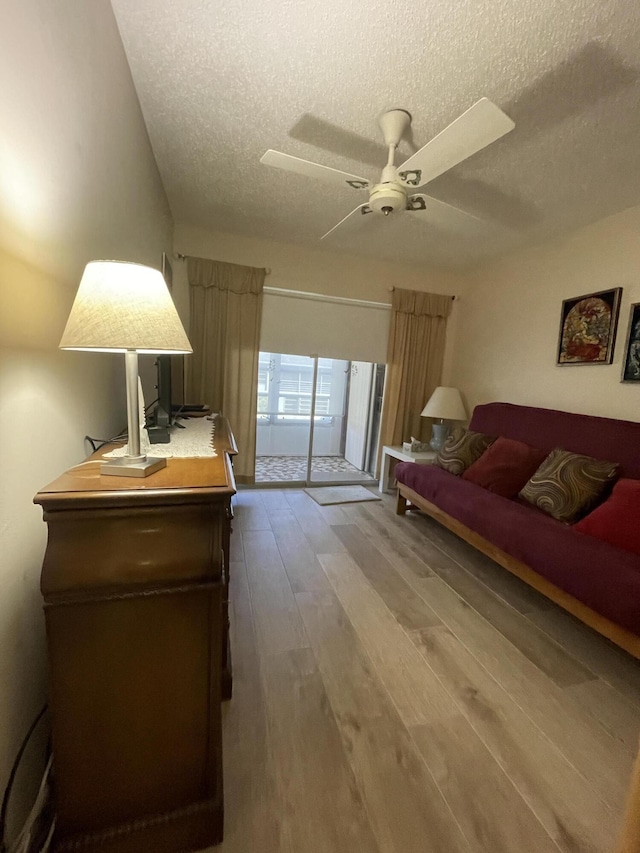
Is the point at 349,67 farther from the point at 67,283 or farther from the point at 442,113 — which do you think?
the point at 67,283

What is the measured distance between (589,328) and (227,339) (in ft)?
9.81

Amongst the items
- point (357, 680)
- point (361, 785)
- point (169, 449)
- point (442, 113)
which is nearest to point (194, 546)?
point (169, 449)

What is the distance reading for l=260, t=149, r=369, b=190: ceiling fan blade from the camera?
152 centimetres

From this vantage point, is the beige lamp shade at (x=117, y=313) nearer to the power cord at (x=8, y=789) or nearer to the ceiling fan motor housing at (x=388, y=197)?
the power cord at (x=8, y=789)

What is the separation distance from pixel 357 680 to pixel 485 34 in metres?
2.54

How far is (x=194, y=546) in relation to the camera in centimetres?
78

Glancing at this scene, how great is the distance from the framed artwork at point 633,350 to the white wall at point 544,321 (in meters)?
0.04

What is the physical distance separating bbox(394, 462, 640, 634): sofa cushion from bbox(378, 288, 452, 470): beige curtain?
1.40m

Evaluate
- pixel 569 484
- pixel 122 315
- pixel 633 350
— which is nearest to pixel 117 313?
pixel 122 315

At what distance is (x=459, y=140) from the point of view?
1.36m

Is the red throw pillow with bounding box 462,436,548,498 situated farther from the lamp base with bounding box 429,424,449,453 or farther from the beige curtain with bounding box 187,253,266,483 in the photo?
the beige curtain with bounding box 187,253,266,483

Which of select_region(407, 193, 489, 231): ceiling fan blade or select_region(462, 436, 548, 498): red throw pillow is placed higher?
select_region(407, 193, 489, 231): ceiling fan blade

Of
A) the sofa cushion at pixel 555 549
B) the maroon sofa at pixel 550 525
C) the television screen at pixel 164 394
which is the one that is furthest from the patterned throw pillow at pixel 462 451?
the television screen at pixel 164 394

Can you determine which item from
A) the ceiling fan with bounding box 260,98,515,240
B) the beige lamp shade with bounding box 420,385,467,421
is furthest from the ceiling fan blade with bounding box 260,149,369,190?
the beige lamp shade with bounding box 420,385,467,421
